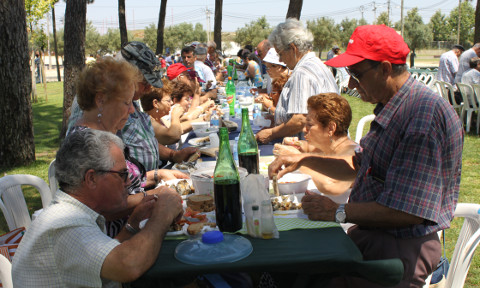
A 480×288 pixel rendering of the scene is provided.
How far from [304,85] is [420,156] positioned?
221 centimetres

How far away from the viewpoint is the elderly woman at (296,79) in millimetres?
3822

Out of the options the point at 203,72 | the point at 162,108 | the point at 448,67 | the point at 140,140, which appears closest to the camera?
the point at 140,140

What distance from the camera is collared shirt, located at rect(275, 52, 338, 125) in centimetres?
380

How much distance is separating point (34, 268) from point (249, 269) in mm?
777

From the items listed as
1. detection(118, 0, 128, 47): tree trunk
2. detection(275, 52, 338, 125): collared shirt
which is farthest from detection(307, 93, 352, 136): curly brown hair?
detection(118, 0, 128, 47): tree trunk

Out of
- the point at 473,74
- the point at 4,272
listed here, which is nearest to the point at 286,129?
the point at 4,272

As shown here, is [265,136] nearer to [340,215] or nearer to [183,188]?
[183,188]

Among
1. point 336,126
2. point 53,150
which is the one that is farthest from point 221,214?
point 53,150

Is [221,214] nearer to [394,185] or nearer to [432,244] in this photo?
[394,185]

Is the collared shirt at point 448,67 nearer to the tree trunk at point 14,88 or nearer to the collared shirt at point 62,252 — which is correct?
the tree trunk at point 14,88

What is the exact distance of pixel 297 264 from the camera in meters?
1.55

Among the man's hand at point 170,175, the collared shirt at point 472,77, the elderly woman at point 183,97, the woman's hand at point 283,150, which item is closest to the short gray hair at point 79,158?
the man's hand at point 170,175

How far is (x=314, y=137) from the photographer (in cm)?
314

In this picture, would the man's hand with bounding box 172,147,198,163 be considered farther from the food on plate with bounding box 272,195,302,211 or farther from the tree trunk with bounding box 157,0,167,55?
the tree trunk with bounding box 157,0,167,55
